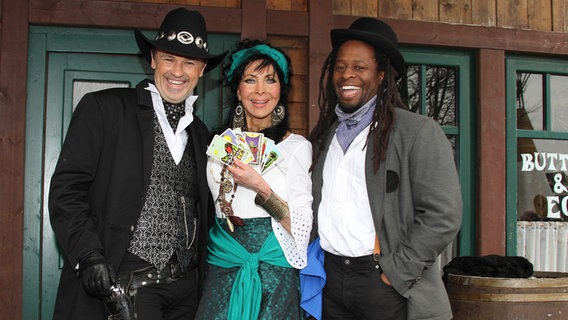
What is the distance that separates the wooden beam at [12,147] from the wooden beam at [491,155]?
324 centimetres

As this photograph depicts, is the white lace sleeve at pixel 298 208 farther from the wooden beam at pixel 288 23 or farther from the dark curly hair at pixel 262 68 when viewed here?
the wooden beam at pixel 288 23

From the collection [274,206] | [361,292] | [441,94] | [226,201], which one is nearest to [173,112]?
[226,201]

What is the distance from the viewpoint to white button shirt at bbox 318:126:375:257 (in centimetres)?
279

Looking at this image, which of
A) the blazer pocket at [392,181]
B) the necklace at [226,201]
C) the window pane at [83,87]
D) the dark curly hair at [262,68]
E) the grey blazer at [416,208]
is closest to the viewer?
the grey blazer at [416,208]

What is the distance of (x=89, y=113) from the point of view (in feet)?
9.27

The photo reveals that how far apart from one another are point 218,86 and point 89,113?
1748 millimetres

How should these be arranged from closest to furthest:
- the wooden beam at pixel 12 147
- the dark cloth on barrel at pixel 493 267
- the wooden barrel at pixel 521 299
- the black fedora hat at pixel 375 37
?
the black fedora hat at pixel 375 37, the wooden barrel at pixel 521 299, the dark cloth on barrel at pixel 493 267, the wooden beam at pixel 12 147

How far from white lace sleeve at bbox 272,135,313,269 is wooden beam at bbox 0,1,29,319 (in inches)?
79.1

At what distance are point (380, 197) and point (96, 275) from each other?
1.22 m

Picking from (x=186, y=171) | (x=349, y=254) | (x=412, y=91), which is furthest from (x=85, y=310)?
(x=412, y=91)

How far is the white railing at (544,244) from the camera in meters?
4.98

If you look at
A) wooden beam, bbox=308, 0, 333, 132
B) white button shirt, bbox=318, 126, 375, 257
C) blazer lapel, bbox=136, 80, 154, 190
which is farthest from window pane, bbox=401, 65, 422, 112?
blazer lapel, bbox=136, 80, 154, 190

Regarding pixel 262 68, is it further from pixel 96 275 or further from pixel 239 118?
pixel 96 275

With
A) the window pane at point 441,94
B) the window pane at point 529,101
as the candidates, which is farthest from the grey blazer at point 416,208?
the window pane at point 529,101
